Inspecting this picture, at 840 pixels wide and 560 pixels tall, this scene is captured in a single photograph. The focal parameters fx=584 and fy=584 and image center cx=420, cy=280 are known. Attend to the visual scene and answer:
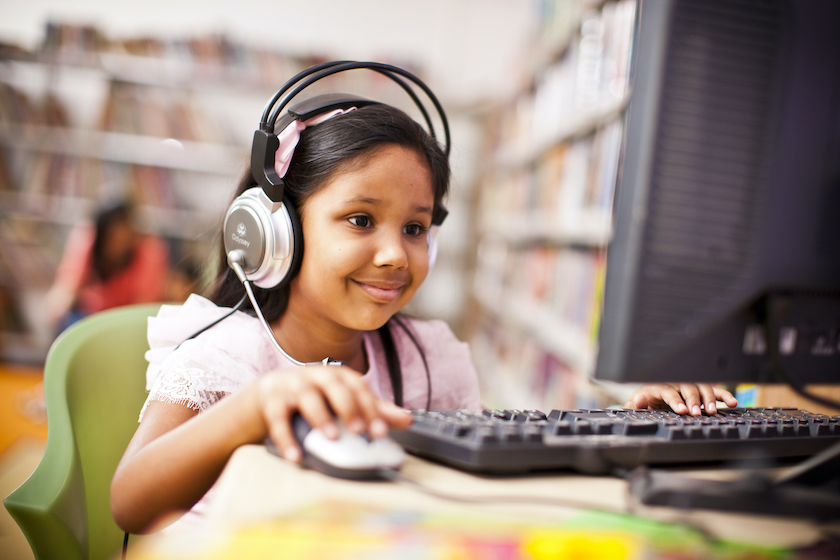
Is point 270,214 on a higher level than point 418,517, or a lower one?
higher

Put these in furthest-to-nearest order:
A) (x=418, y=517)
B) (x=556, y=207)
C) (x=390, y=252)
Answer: (x=556, y=207)
(x=390, y=252)
(x=418, y=517)

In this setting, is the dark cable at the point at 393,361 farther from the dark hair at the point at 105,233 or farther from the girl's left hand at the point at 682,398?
the dark hair at the point at 105,233

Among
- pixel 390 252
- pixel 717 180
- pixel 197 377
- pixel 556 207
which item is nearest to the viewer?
pixel 717 180

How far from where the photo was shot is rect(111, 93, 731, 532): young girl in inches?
20.1

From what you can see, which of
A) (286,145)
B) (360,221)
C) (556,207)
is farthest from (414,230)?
(556,207)

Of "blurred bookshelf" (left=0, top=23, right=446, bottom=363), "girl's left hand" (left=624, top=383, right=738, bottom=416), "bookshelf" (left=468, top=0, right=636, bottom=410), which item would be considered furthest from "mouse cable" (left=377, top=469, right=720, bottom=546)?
"blurred bookshelf" (left=0, top=23, right=446, bottom=363)

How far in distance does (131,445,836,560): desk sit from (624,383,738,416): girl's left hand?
0.83 ft

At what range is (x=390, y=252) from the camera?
2.51 feet

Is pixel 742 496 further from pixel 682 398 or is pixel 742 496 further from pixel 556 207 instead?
pixel 556 207

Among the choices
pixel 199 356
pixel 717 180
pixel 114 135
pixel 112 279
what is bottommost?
pixel 112 279

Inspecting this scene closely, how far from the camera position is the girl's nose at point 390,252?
76 centimetres

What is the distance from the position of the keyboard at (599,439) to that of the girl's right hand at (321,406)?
4 cm

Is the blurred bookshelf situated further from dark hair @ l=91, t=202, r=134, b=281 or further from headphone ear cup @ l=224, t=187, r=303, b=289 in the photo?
headphone ear cup @ l=224, t=187, r=303, b=289

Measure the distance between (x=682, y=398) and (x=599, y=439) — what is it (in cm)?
26
